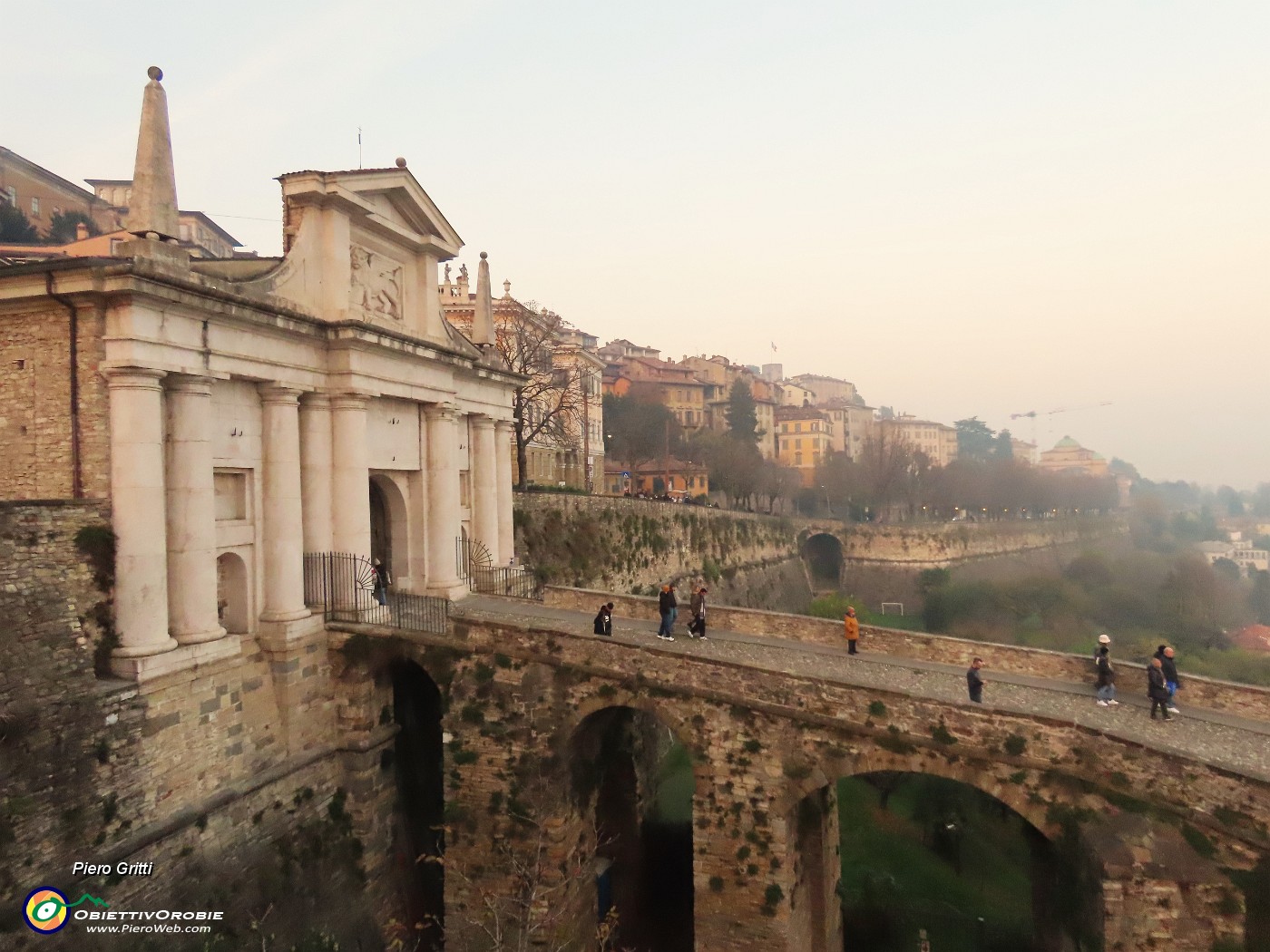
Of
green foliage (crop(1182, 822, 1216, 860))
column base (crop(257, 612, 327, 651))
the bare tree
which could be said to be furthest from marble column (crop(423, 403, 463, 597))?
green foliage (crop(1182, 822, 1216, 860))

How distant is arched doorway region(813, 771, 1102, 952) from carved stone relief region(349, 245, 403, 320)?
41.7 feet

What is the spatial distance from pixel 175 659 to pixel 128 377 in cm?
420

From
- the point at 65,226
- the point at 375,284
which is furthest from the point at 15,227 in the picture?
the point at 375,284

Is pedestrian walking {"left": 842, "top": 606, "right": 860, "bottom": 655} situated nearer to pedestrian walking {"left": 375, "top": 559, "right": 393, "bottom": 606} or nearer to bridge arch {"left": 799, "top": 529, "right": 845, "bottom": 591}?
pedestrian walking {"left": 375, "top": 559, "right": 393, "bottom": 606}

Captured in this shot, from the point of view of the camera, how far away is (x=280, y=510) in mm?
13727

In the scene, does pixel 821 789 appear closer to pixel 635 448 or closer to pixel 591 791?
pixel 591 791

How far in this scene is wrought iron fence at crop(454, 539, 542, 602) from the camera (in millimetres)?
19109

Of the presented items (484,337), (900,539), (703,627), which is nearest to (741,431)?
(900,539)

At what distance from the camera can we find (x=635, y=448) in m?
62.7

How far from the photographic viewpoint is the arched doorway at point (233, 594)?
13234 millimetres

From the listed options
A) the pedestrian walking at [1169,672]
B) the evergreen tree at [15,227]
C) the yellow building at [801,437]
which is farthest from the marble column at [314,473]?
the yellow building at [801,437]

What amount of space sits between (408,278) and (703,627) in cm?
1032

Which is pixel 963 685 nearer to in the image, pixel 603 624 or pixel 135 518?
pixel 603 624

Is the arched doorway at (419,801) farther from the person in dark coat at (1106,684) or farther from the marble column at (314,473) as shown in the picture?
the person in dark coat at (1106,684)
